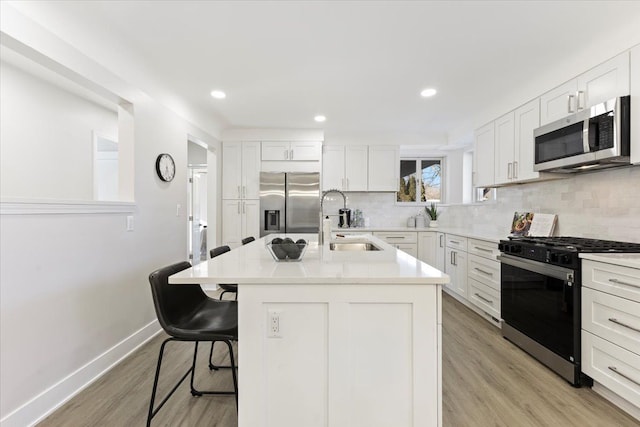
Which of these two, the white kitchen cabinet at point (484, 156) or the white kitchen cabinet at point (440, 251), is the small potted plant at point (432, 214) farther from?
the white kitchen cabinet at point (484, 156)

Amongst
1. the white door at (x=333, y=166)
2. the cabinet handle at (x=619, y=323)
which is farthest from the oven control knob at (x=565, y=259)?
the white door at (x=333, y=166)

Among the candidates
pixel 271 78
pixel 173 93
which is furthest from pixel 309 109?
pixel 173 93

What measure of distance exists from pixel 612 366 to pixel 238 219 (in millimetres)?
4261

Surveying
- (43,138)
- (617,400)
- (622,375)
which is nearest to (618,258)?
(622,375)

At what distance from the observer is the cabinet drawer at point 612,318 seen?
1.71 meters

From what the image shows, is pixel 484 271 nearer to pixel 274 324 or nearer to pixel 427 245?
pixel 427 245

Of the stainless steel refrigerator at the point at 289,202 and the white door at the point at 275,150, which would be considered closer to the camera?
the stainless steel refrigerator at the point at 289,202

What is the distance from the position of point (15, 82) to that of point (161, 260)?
203cm

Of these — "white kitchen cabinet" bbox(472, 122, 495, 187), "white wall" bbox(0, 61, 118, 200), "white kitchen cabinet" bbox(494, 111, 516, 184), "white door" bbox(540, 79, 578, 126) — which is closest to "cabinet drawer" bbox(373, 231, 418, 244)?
"white kitchen cabinet" bbox(472, 122, 495, 187)

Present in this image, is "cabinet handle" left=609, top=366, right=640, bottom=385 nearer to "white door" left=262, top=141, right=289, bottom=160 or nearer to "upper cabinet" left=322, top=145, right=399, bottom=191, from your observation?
"upper cabinet" left=322, top=145, right=399, bottom=191

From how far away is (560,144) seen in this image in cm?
248

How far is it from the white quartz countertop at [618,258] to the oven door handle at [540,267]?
0.55 feet

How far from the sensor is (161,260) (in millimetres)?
3076

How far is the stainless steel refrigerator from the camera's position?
182 inches
